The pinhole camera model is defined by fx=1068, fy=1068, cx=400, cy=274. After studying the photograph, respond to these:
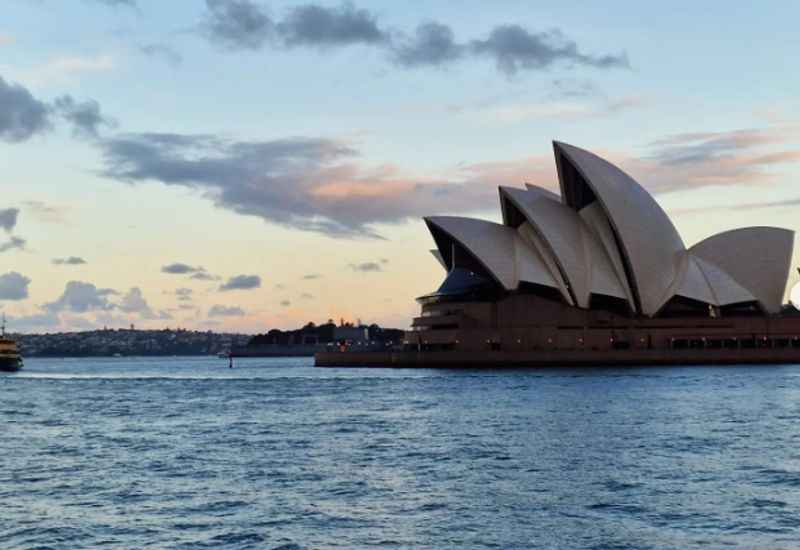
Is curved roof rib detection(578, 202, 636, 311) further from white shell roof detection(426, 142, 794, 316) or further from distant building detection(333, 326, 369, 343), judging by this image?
distant building detection(333, 326, 369, 343)

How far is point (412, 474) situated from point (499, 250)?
6189 centimetres

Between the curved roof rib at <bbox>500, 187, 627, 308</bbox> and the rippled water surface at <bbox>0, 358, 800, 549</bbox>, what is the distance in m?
34.6

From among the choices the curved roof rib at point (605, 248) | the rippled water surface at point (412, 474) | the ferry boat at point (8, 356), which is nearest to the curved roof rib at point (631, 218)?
the curved roof rib at point (605, 248)

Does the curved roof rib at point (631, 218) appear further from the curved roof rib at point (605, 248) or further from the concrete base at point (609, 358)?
the concrete base at point (609, 358)

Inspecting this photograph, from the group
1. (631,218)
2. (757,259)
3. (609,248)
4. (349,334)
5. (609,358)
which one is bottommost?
(609,358)

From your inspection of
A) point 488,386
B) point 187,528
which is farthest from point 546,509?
point 488,386

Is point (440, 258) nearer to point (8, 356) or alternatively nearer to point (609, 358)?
point (609, 358)

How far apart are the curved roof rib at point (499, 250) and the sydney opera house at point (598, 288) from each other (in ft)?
0.27

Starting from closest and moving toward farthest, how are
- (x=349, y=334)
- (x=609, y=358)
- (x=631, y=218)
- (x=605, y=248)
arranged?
(x=631, y=218) → (x=605, y=248) → (x=609, y=358) → (x=349, y=334)

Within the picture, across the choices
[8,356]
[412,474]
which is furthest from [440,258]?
[412,474]

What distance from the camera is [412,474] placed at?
25.3 meters

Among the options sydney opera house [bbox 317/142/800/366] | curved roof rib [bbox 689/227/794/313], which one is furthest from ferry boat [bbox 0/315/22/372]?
curved roof rib [bbox 689/227/794/313]

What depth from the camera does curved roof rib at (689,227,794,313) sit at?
8888 centimetres

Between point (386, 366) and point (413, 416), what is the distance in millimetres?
54408
